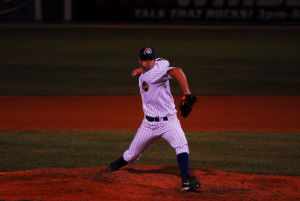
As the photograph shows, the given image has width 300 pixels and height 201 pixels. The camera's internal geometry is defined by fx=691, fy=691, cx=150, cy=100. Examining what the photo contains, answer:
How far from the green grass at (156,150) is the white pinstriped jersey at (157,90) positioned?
194cm

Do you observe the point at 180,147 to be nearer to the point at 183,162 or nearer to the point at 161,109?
the point at 183,162

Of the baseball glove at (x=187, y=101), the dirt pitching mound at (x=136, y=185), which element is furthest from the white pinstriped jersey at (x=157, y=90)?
the dirt pitching mound at (x=136, y=185)

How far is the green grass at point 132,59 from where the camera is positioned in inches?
711

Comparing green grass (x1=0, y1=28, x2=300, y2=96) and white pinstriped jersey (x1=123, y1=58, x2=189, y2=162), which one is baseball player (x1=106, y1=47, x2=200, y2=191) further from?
green grass (x1=0, y1=28, x2=300, y2=96)

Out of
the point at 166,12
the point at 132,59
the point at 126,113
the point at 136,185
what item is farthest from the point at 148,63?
the point at 166,12

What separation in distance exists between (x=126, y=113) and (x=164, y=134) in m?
6.14

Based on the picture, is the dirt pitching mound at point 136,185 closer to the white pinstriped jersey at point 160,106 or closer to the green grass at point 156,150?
the white pinstriped jersey at point 160,106

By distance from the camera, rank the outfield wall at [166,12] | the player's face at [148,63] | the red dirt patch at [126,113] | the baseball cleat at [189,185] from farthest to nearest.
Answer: the outfield wall at [166,12]
the red dirt patch at [126,113]
the player's face at [148,63]
the baseball cleat at [189,185]

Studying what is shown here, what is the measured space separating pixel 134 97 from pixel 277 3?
970 inches

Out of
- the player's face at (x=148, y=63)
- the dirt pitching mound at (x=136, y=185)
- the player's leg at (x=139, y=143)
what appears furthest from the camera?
the player's leg at (x=139, y=143)

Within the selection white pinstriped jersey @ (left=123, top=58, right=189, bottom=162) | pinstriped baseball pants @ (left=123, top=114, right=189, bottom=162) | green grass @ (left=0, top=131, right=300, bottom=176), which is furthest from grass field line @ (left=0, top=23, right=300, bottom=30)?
white pinstriped jersey @ (left=123, top=58, right=189, bottom=162)

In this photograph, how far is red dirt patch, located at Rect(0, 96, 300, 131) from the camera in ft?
41.5

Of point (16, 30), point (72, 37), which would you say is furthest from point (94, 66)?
point (16, 30)

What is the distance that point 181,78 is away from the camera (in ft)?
23.9
